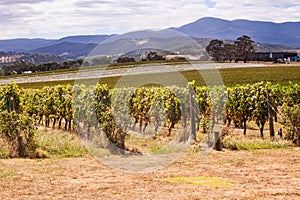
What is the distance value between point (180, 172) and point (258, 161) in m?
2.27

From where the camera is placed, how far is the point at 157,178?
31.0ft

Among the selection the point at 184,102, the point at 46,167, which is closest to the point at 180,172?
the point at 46,167

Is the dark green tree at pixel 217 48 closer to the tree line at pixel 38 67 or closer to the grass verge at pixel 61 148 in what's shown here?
the tree line at pixel 38 67

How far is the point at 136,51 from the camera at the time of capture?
12875 mm

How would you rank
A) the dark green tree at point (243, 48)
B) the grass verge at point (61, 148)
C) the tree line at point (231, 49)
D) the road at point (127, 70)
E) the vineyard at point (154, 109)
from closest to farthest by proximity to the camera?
the grass verge at point (61, 148) → the vineyard at point (154, 109) → the road at point (127, 70) → the tree line at point (231, 49) → the dark green tree at point (243, 48)

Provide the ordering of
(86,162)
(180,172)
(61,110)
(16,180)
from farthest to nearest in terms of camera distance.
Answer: (61,110) → (86,162) → (180,172) → (16,180)

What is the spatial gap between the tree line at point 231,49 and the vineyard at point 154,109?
87297 millimetres

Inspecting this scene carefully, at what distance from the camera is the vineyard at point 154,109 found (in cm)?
1378

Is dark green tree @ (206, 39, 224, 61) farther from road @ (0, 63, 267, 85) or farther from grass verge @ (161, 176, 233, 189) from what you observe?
grass verge @ (161, 176, 233, 189)

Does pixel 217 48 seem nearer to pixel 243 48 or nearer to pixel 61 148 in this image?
pixel 243 48

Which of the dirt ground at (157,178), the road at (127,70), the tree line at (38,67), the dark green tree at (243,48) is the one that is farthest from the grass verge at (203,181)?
the dark green tree at (243,48)

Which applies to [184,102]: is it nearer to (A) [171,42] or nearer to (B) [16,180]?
(A) [171,42]

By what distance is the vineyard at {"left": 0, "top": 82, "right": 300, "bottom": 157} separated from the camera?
13781 millimetres

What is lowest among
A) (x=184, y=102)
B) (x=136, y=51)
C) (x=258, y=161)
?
(x=258, y=161)
